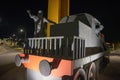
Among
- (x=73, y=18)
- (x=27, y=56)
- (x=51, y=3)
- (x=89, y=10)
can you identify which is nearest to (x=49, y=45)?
(x=27, y=56)

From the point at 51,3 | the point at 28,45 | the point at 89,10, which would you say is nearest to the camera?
the point at 28,45

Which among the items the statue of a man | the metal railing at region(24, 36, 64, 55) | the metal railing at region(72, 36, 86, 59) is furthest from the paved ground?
the statue of a man

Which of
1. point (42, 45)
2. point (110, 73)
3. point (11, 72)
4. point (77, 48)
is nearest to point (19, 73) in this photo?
point (11, 72)

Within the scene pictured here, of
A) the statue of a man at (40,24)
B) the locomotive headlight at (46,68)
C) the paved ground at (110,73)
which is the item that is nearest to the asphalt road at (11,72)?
the statue of a man at (40,24)

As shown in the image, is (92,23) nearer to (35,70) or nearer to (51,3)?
(51,3)

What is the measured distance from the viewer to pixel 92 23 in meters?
5.71

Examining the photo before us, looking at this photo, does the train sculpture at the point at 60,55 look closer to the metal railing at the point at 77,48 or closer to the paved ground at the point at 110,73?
the metal railing at the point at 77,48

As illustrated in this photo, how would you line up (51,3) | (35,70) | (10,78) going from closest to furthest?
(35,70) → (10,78) → (51,3)

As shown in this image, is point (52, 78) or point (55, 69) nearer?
point (55, 69)

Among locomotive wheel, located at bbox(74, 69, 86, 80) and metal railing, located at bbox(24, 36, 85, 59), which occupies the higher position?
metal railing, located at bbox(24, 36, 85, 59)

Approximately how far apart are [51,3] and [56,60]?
3.89 m

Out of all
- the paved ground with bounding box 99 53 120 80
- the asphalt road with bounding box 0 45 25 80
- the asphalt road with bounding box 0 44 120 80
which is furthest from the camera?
the paved ground with bounding box 99 53 120 80

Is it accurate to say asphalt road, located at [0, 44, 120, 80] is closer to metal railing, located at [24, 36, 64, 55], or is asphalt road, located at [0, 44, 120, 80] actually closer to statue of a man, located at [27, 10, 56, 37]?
metal railing, located at [24, 36, 64, 55]

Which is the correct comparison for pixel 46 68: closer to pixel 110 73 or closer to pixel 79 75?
pixel 79 75
